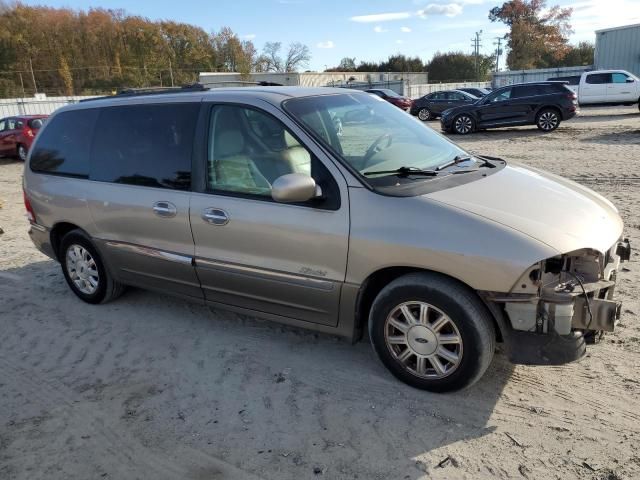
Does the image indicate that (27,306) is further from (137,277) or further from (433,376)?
(433,376)

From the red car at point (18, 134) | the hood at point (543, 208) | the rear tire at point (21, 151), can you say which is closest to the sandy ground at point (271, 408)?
the hood at point (543, 208)

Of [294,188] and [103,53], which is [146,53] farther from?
[294,188]

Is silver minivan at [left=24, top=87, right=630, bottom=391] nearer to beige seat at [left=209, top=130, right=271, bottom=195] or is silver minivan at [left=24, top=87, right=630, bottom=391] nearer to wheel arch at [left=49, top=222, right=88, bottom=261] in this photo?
beige seat at [left=209, top=130, right=271, bottom=195]

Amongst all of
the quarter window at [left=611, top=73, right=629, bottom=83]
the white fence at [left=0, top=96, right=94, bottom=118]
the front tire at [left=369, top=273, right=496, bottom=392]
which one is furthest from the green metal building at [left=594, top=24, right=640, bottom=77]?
the front tire at [left=369, top=273, right=496, bottom=392]

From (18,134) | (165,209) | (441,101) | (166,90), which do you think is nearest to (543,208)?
(165,209)

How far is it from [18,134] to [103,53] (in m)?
69.6

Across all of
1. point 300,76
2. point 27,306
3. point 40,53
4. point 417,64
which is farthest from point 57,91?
point 27,306

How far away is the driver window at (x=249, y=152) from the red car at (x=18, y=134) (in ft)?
53.7

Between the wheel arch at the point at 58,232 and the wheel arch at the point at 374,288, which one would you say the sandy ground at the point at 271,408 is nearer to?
the wheel arch at the point at 374,288

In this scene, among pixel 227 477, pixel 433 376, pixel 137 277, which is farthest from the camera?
pixel 137 277

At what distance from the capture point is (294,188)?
10.4 feet

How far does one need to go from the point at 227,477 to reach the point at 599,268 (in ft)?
7.64

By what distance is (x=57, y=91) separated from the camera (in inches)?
2704

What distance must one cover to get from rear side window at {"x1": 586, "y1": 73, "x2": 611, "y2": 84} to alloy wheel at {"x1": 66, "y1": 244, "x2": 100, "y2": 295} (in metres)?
24.7
